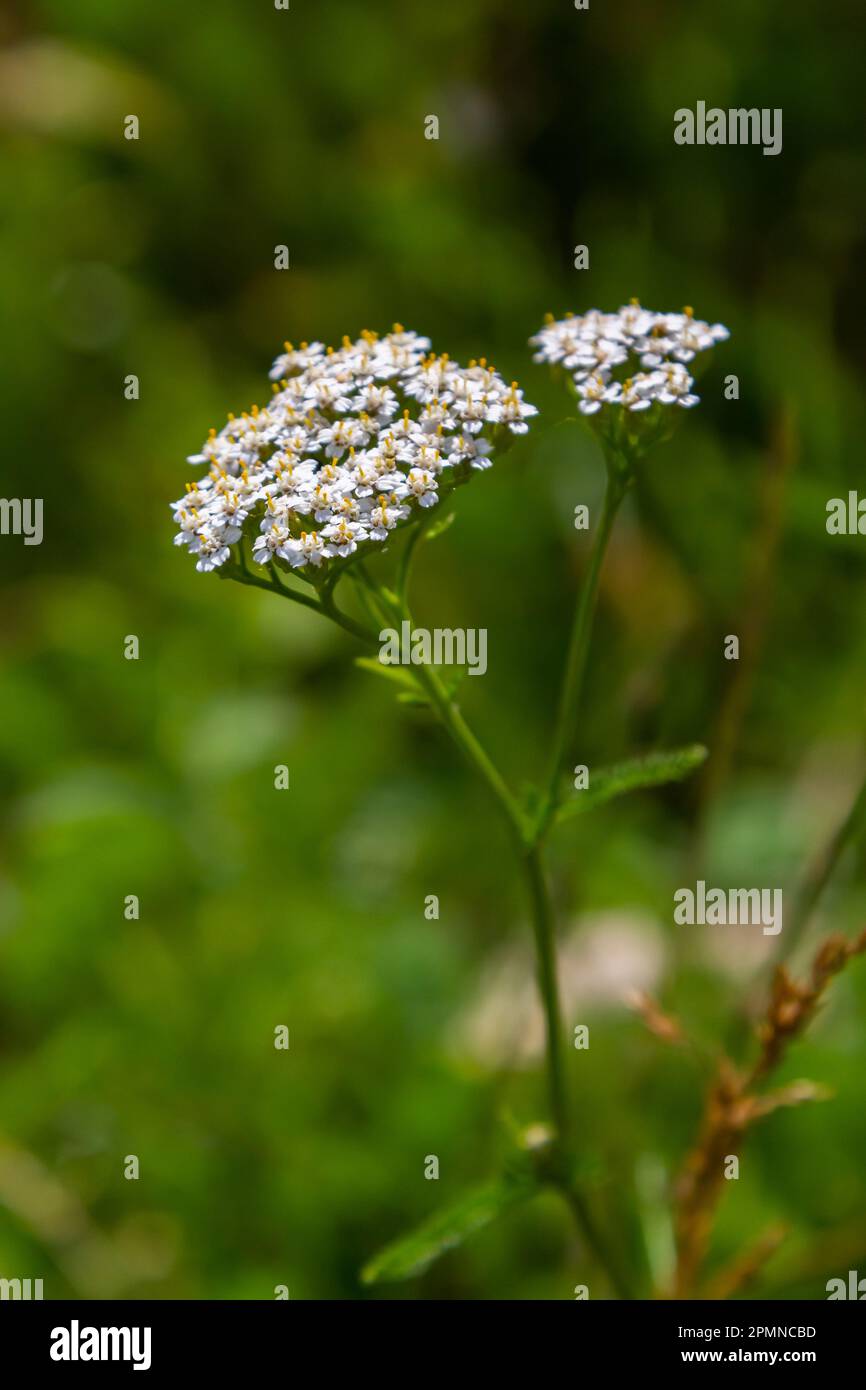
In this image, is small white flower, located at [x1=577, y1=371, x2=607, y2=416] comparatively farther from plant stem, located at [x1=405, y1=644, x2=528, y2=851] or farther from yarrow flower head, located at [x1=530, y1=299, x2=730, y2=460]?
plant stem, located at [x1=405, y1=644, x2=528, y2=851]

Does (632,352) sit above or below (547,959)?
above

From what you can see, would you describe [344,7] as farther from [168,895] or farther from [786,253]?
[168,895]

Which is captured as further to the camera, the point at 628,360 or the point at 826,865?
the point at 826,865

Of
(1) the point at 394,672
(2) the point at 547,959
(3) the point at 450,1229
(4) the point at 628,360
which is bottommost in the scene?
(3) the point at 450,1229

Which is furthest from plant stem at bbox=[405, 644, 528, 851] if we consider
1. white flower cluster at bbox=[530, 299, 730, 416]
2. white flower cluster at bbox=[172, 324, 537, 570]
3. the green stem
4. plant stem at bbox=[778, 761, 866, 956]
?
plant stem at bbox=[778, 761, 866, 956]

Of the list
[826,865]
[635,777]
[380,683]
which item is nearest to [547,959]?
[635,777]

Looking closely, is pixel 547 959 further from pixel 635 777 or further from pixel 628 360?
pixel 628 360

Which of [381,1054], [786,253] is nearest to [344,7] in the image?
[786,253]
